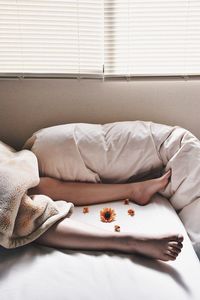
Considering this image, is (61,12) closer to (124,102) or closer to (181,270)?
(124,102)

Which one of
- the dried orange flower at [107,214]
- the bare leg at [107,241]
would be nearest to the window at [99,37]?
the dried orange flower at [107,214]

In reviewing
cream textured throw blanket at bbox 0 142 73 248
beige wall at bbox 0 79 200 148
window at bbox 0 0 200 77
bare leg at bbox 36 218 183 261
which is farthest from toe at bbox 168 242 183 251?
window at bbox 0 0 200 77

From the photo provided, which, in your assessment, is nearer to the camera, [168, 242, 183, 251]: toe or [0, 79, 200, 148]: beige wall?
[168, 242, 183, 251]: toe

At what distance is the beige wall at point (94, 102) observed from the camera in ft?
4.91

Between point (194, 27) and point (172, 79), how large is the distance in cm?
26

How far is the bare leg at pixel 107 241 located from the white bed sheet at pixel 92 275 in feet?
0.07

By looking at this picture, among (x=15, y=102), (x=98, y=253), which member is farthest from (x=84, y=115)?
(x=98, y=253)

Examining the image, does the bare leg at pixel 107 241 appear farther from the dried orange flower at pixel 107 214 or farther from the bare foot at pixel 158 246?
the dried orange flower at pixel 107 214

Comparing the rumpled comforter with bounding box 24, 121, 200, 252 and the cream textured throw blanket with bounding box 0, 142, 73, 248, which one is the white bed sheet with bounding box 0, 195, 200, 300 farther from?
the rumpled comforter with bounding box 24, 121, 200, 252

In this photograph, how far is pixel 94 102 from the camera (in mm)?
1525

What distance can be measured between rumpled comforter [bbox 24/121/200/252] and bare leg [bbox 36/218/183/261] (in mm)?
327

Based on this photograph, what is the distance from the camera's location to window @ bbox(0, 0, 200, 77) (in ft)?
4.52

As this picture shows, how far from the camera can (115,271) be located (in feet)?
2.89

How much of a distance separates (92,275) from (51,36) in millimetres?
1092
